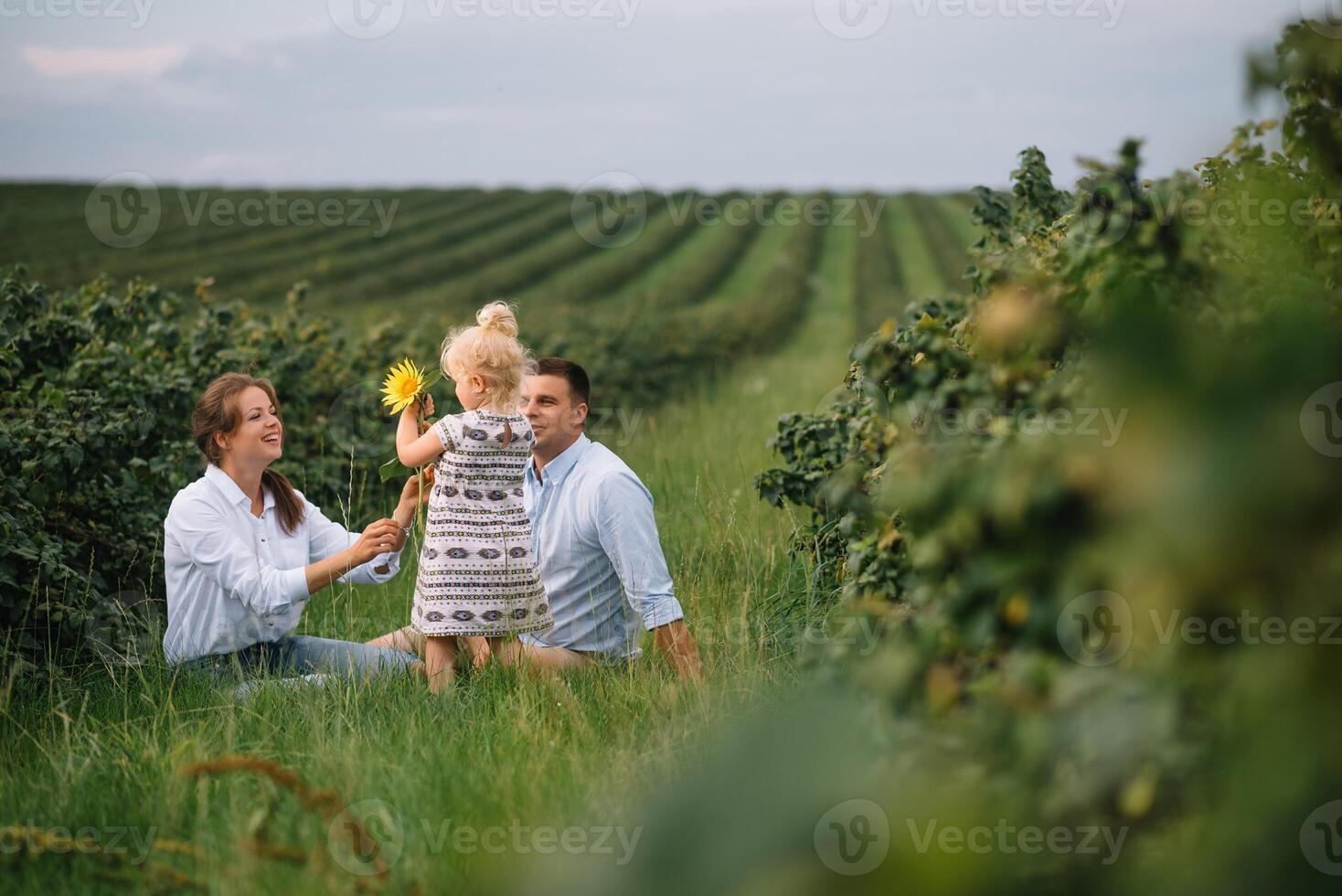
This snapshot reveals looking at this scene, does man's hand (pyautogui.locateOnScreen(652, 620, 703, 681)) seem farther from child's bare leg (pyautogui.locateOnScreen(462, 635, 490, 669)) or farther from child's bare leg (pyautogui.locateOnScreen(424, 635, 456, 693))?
child's bare leg (pyautogui.locateOnScreen(424, 635, 456, 693))

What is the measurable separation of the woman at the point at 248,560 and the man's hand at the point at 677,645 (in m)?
0.96

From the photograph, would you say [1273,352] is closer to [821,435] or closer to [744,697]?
[744,697]

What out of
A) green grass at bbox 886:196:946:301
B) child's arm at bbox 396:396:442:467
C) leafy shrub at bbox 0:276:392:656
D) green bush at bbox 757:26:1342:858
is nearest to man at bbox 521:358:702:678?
child's arm at bbox 396:396:442:467

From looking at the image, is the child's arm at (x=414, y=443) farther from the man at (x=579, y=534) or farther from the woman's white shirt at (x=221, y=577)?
the woman's white shirt at (x=221, y=577)

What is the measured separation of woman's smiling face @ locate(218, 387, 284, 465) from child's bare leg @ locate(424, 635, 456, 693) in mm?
1000

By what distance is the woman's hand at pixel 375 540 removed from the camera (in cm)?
386

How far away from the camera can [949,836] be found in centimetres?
108

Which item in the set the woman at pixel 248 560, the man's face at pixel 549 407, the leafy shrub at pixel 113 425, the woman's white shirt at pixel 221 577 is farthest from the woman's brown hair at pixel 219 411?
the man's face at pixel 549 407

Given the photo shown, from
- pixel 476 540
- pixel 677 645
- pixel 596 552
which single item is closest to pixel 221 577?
pixel 476 540

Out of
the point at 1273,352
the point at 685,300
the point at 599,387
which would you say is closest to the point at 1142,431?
the point at 1273,352

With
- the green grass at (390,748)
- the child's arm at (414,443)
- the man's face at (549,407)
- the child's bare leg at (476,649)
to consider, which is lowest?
the green grass at (390,748)

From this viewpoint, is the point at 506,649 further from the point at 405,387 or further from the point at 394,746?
the point at 405,387

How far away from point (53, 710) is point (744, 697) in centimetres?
223

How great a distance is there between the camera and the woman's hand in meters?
3.86
